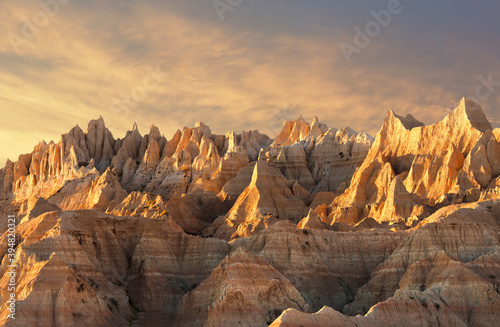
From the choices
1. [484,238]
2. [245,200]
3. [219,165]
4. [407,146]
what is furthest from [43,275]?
[219,165]

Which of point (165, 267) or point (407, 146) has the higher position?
point (407, 146)

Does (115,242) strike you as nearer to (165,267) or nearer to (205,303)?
(165,267)

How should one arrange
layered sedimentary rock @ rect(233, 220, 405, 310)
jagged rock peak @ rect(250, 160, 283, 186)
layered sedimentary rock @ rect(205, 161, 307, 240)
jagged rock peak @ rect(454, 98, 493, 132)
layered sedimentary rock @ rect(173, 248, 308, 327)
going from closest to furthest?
layered sedimentary rock @ rect(173, 248, 308, 327), layered sedimentary rock @ rect(233, 220, 405, 310), layered sedimentary rock @ rect(205, 161, 307, 240), jagged rock peak @ rect(454, 98, 493, 132), jagged rock peak @ rect(250, 160, 283, 186)

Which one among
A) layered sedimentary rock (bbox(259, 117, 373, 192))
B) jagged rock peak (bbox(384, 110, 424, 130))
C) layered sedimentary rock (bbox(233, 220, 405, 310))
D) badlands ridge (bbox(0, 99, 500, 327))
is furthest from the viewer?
layered sedimentary rock (bbox(259, 117, 373, 192))

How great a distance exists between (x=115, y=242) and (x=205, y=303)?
1921cm

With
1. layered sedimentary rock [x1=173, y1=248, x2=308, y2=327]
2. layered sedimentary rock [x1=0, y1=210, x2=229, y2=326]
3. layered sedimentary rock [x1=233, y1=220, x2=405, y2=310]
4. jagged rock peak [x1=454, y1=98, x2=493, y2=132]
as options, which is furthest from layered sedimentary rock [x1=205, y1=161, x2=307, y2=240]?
layered sedimentary rock [x1=173, y1=248, x2=308, y2=327]

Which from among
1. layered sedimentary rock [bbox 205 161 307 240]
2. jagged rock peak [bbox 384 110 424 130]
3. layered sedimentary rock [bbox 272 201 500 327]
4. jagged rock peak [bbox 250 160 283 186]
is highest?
jagged rock peak [bbox 384 110 424 130]

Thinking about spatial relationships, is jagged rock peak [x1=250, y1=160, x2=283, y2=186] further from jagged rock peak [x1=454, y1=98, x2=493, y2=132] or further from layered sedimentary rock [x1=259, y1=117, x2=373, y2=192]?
jagged rock peak [x1=454, y1=98, x2=493, y2=132]

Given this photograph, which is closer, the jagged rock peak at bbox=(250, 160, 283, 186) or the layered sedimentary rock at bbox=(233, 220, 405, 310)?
the layered sedimentary rock at bbox=(233, 220, 405, 310)

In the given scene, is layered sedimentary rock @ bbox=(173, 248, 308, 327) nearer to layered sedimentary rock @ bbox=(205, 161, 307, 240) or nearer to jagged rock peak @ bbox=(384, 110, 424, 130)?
layered sedimentary rock @ bbox=(205, 161, 307, 240)

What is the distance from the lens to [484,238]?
10056 centimetres

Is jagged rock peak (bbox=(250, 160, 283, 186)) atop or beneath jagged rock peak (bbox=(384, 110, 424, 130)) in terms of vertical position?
beneath

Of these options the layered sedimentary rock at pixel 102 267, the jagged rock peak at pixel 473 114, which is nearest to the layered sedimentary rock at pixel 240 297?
the layered sedimentary rock at pixel 102 267

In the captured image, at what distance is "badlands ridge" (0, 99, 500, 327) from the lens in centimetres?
8381
